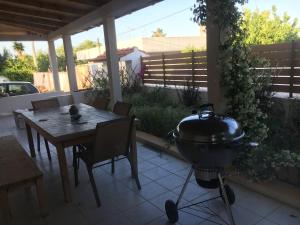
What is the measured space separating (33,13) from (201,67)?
3738mm

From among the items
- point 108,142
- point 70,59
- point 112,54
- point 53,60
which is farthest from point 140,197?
point 53,60

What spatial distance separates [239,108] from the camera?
2449 mm

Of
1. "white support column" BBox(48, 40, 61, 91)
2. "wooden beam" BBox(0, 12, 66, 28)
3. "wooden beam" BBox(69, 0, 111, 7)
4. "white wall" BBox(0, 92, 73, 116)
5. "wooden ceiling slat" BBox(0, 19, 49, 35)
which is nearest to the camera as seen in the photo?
"wooden beam" BBox(69, 0, 111, 7)

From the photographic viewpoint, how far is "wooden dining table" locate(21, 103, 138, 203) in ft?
7.80

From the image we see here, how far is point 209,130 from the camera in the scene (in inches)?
65.6

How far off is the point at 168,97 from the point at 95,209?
384cm

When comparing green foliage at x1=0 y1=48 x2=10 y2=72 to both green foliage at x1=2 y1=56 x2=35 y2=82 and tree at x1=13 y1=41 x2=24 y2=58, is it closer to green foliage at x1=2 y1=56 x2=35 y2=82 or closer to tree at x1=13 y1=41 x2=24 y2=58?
green foliage at x1=2 y1=56 x2=35 y2=82

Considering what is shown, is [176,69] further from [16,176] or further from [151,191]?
[16,176]

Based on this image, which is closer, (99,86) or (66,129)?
(66,129)

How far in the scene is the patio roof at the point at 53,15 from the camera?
4.36 m

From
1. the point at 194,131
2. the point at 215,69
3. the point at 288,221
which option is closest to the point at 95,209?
the point at 194,131

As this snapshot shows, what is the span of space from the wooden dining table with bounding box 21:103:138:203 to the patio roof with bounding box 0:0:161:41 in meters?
1.89

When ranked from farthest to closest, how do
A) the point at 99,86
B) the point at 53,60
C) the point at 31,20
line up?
the point at 53,60 → the point at 99,86 → the point at 31,20

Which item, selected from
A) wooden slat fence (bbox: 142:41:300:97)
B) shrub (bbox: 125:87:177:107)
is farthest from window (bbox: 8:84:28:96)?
wooden slat fence (bbox: 142:41:300:97)
